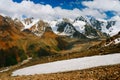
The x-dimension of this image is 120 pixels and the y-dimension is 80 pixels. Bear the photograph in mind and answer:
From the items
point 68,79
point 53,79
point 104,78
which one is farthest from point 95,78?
point 53,79

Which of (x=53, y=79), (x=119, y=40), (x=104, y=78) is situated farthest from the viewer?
(x=119, y=40)

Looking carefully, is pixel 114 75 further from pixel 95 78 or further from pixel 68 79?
pixel 68 79

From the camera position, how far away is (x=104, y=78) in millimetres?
27172

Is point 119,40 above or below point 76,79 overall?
below

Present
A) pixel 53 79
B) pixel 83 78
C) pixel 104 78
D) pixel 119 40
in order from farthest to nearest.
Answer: pixel 119 40 < pixel 53 79 < pixel 83 78 < pixel 104 78

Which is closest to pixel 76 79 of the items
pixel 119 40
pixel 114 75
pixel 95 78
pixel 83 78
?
pixel 83 78

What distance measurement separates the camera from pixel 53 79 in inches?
1308

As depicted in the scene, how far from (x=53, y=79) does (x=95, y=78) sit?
21.3 feet

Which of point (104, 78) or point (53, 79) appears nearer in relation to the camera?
point (104, 78)

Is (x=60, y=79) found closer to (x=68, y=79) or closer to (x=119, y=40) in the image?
(x=68, y=79)

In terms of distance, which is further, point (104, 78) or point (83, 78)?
point (83, 78)

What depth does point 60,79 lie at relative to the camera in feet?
105

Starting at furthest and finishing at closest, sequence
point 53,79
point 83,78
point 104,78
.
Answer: point 53,79, point 83,78, point 104,78

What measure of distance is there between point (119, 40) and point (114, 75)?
8209 centimetres
